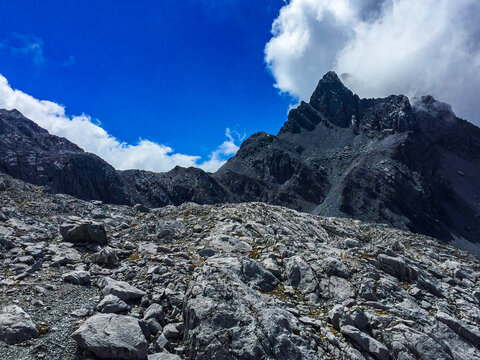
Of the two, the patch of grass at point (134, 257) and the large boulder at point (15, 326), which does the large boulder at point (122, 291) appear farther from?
the patch of grass at point (134, 257)

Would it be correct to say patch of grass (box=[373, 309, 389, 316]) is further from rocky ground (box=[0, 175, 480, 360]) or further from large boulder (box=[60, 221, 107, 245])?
large boulder (box=[60, 221, 107, 245])

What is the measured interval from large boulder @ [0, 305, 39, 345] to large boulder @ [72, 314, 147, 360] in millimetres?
1527

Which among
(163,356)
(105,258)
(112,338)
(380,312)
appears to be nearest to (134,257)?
(105,258)

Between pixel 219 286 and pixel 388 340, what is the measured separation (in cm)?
712

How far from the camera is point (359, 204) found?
182 meters

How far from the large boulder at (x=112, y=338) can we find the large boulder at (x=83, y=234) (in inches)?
423

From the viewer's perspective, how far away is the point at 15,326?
35.2ft

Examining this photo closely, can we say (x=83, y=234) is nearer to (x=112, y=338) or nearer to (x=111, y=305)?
(x=111, y=305)

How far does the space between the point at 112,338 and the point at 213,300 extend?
12.8ft

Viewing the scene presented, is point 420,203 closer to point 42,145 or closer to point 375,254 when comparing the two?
point 375,254

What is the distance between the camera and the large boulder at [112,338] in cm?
1043

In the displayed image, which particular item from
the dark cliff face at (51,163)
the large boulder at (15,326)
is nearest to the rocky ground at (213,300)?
the large boulder at (15,326)

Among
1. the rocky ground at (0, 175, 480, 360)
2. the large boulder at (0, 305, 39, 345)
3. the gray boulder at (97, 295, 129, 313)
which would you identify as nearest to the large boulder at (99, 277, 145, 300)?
the rocky ground at (0, 175, 480, 360)

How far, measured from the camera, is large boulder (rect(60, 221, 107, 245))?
21.1m
